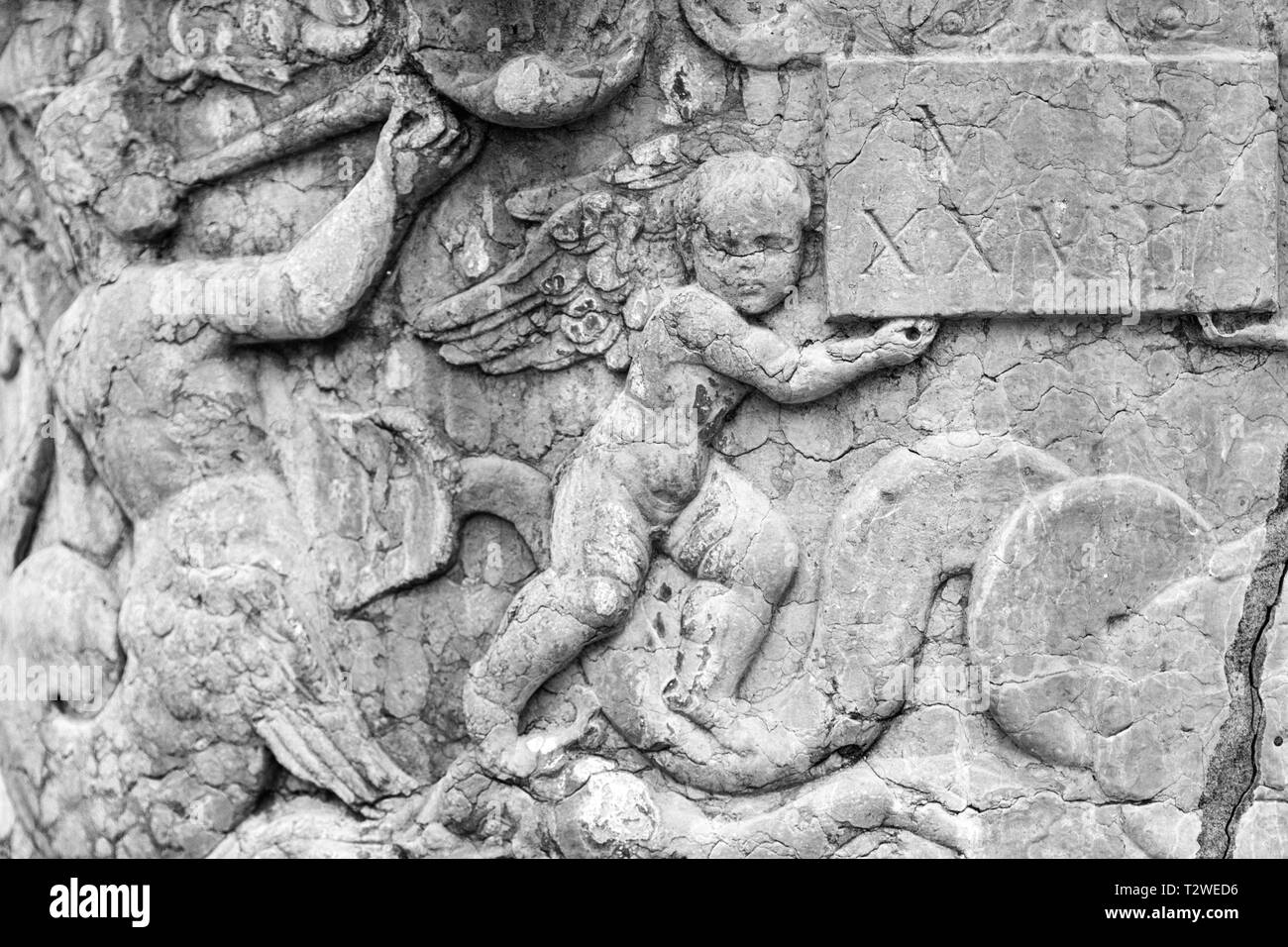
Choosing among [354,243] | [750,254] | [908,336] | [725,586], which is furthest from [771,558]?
[354,243]

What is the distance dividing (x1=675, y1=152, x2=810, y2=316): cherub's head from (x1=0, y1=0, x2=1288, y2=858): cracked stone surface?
10 millimetres

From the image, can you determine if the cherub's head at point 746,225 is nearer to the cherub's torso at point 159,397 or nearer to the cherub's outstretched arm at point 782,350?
the cherub's outstretched arm at point 782,350

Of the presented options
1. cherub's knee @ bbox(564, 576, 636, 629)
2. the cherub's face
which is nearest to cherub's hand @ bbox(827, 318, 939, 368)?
the cherub's face

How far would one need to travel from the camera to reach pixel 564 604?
455 centimetres

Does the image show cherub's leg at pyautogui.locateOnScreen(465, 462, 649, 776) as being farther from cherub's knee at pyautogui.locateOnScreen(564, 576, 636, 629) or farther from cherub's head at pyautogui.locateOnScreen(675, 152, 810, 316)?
cherub's head at pyautogui.locateOnScreen(675, 152, 810, 316)

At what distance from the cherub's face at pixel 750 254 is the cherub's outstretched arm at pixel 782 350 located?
46 millimetres

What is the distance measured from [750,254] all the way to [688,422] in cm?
42

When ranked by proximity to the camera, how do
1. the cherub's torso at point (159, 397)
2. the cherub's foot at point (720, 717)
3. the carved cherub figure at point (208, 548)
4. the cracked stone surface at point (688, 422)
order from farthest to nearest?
1. the cherub's torso at point (159, 397)
2. the carved cherub figure at point (208, 548)
3. the cherub's foot at point (720, 717)
4. the cracked stone surface at point (688, 422)

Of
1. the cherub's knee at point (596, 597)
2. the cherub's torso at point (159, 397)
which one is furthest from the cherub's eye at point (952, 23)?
the cherub's torso at point (159, 397)

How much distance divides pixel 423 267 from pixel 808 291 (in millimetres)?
964

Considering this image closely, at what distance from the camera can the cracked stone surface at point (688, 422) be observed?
14.5 feet

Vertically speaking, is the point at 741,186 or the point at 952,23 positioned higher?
the point at 952,23

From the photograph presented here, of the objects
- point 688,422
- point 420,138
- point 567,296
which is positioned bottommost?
point 688,422

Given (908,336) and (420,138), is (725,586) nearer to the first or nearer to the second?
(908,336)
